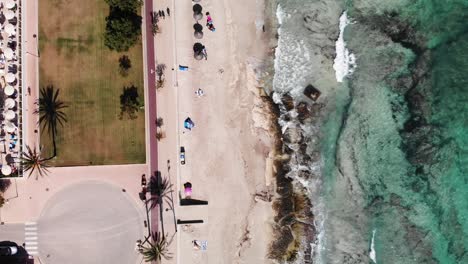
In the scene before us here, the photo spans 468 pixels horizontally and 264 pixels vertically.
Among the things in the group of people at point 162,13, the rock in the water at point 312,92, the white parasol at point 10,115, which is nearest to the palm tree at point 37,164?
the white parasol at point 10,115

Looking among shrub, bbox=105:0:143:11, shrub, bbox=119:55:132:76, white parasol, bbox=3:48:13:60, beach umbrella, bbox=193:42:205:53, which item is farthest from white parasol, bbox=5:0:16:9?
beach umbrella, bbox=193:42:205:53

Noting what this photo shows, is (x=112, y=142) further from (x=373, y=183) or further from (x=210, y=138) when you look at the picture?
(x=373, y=183)

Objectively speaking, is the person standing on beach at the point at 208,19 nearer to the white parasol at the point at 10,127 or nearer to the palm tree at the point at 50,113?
the palm tree at the point at 50,113

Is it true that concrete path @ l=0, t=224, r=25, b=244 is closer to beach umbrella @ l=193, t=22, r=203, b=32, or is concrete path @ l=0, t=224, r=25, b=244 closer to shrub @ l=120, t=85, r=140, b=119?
shrub @ l=120, t=85, r=140, b=119

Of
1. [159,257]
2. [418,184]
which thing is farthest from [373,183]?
[159,257]

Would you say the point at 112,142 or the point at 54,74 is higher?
the point at 54,74

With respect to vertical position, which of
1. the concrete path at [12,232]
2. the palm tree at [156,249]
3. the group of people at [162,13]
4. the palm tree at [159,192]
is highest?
the group of people at [162,13]

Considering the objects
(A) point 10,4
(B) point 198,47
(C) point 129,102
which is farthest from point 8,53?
(B) point 198,47
